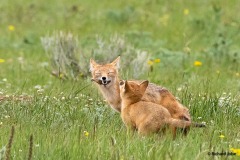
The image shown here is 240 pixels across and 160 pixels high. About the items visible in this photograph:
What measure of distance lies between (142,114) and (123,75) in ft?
11.4

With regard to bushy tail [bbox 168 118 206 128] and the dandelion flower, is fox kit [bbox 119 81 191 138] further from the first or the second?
the dandelion flower

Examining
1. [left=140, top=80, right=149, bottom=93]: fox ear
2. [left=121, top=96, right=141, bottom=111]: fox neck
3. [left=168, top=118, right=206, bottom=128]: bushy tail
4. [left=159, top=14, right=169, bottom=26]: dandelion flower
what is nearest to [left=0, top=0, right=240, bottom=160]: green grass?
[left=159, top=14, right=169, bottom=26]: dandelion flower

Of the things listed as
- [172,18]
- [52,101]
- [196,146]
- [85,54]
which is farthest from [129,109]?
[172,18]

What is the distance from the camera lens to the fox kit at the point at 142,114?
6391 mm

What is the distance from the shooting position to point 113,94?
322 inches

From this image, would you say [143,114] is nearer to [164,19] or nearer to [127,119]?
[127,119]

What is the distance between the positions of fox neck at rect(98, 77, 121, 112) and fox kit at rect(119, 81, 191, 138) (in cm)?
107

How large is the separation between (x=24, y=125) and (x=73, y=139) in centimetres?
83

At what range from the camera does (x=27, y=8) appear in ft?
57.7

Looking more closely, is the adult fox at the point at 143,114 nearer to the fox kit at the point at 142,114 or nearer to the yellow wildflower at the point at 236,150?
the fox kit at the point at 142,114

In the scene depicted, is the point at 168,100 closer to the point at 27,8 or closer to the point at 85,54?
the point at 85,54

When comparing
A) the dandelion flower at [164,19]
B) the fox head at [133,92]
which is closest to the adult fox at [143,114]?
the fox head at [133,92]

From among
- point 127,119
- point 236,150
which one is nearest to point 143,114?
point 127,119

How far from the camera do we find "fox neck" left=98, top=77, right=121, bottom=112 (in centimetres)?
803
